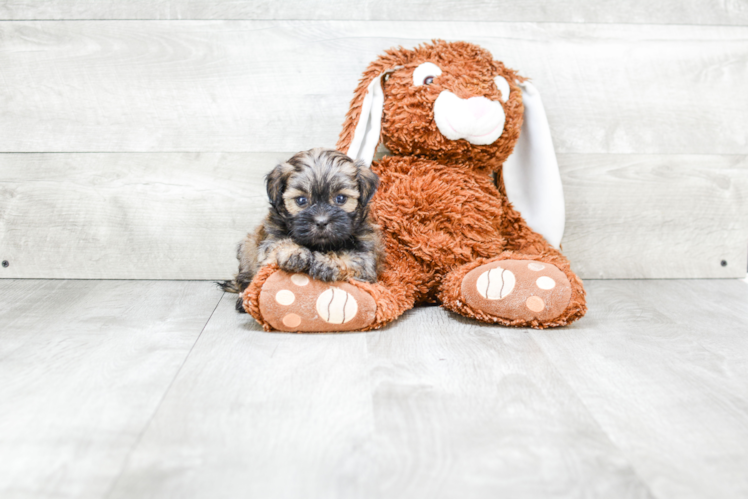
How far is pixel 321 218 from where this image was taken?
163 centimetres

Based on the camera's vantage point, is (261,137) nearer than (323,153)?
No

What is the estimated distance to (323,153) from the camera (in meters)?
1.73

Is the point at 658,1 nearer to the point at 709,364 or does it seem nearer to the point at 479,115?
the point at 479,115

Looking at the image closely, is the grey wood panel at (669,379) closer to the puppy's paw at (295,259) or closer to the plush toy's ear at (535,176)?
the plush toy's ear at (535,176)

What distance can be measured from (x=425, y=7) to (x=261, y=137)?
2.62ft

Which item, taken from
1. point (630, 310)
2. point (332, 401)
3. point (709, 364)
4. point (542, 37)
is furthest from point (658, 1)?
point (332, 401)

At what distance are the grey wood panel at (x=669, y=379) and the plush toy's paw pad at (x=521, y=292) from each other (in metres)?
0.08

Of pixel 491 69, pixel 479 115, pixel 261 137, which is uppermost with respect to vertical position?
pixel 491 69

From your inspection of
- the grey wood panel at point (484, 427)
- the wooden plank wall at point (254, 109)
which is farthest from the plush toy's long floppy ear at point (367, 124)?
the grey wood panel at point (484, 427)

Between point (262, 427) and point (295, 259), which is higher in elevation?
point (295, 259)

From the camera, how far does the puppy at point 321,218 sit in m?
1.66

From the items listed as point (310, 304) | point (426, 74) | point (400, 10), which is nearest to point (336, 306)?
point (310, 304)

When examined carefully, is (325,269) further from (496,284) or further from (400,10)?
(400,10)

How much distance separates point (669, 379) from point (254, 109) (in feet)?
5.51
